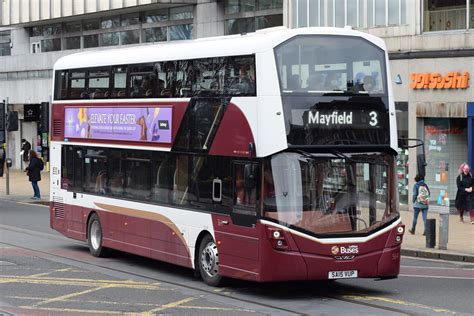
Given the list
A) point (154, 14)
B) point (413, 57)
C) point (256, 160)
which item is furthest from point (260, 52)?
point (154, 14)

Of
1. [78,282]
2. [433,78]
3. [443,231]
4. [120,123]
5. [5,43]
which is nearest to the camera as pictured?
[78,282]

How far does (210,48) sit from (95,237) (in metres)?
5.66

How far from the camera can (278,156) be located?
1313 cm

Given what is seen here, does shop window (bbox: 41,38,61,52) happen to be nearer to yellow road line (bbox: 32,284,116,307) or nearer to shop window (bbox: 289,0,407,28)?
shop window (bbox: 289,0,407,28)

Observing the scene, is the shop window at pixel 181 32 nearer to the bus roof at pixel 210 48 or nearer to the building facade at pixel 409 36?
the building facade at pixel 409 36

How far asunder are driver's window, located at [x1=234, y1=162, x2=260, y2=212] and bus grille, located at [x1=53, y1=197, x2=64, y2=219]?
7.12 metres

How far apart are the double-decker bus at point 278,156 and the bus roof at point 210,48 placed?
0.03 meters

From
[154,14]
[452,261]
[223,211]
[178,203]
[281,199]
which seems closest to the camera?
[281,199]

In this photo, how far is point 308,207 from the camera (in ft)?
43.0

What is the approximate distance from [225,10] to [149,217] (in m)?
22.4

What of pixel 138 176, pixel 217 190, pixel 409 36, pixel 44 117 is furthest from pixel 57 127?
pixel 409 36

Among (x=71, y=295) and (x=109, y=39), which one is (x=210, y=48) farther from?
(x=109, y=39)

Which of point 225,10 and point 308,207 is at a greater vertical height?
point 225,10

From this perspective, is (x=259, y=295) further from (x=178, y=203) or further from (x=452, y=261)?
(x=452, y=261)
